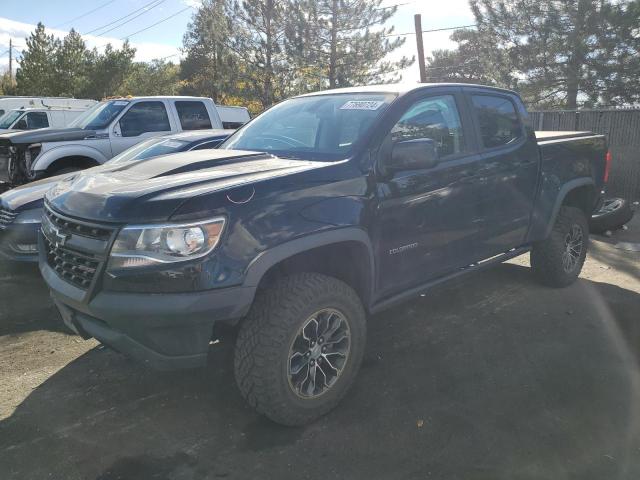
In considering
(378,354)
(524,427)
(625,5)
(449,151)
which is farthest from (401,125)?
(625,5)

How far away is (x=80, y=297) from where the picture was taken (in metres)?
2.64

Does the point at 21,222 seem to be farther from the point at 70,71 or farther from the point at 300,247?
the point at 70,71

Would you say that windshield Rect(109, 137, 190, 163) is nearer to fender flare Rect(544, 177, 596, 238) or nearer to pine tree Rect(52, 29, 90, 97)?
fender flare Rect(544, 177, 596, 238)

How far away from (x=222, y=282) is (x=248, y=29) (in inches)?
901

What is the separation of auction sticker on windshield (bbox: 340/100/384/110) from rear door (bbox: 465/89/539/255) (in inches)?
37.4

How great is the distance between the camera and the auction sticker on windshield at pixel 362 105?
3459 millimetres

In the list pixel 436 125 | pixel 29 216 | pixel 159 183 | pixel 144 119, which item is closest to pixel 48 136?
pixel 144 119

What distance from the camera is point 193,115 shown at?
9.46 m

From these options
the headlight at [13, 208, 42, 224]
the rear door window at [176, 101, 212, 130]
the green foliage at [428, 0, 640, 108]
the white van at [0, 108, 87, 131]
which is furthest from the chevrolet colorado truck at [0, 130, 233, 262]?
the green foliage at [428, 0, 640, 108]

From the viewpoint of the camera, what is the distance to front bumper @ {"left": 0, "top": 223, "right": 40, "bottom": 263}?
5.27 m

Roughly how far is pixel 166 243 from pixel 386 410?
1.67 meters

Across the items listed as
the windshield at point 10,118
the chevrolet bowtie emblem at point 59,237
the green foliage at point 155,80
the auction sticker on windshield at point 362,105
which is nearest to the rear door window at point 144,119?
the auction sticker on windshield at point 362,105

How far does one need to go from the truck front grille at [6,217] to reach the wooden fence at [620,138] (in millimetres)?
10547

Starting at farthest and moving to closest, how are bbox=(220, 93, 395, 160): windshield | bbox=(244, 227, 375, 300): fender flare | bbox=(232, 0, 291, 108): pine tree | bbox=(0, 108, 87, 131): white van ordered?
bbox=(232, 0, 291, 108): pine tree < bbox=(0, 108, 87, 131): white van < bbox=(220, 93, 395, 160): windshield < bbox=(244, 227, 375, 300): fender flare
